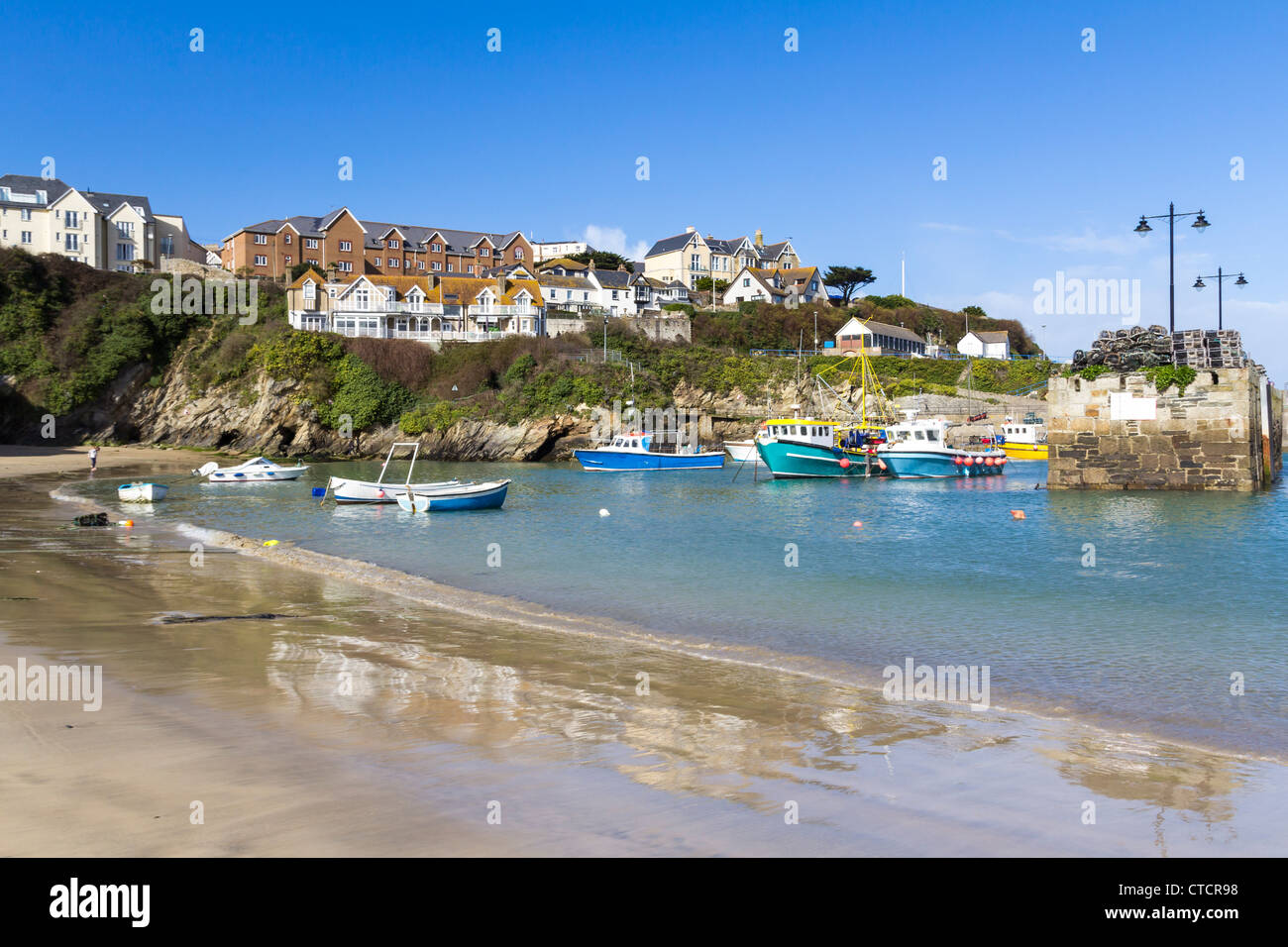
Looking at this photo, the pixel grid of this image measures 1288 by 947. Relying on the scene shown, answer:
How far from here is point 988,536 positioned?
24.9 metres

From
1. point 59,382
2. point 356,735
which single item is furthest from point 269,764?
point 59,382

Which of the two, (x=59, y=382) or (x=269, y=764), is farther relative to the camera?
(x=59, y=382)

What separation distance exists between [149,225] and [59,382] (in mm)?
28144

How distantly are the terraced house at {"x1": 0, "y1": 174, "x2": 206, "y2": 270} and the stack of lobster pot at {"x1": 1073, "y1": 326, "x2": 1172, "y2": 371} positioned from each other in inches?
2918

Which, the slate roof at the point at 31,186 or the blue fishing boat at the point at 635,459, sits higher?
the slate roof at the point at 31,186

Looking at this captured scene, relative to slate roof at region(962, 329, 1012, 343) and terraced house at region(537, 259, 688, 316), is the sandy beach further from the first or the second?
slate roof at region(962, 329, 1012, 343)

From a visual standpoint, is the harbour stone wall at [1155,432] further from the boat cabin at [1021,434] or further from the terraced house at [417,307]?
the terraced house at [417,307]

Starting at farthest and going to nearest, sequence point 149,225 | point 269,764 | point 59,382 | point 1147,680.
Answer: point 149,225 → point 59,382 → point 1147,680 → point 269,764

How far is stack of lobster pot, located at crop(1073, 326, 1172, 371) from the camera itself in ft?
112

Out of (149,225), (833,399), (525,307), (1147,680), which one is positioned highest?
(149,225)

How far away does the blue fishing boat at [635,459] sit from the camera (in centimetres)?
5684

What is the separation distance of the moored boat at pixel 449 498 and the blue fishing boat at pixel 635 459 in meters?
25.1

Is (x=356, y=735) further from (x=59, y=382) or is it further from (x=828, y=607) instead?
(x=59, y=382)

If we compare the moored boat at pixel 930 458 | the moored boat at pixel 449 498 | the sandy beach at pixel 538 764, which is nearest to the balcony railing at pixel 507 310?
the moored boat at pixel 930 458
